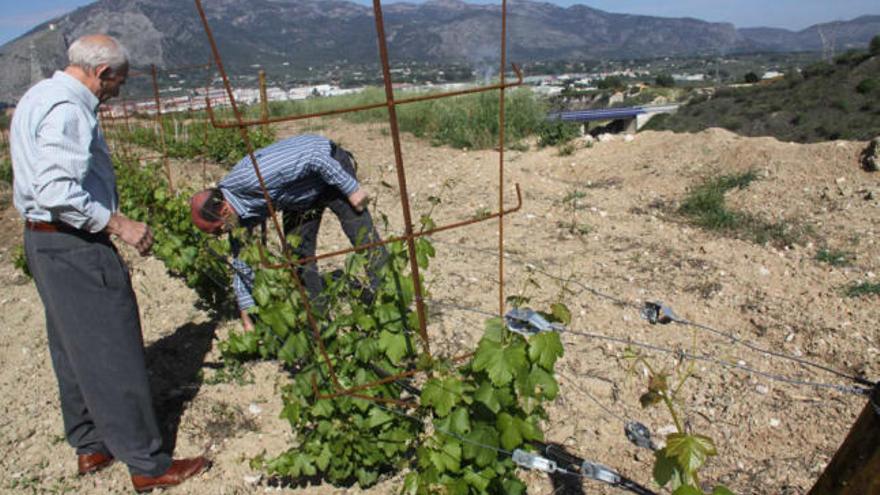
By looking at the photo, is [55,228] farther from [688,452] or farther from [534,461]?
[688,452]

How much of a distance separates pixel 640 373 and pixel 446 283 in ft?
4.98

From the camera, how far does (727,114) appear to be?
2503 centimetres

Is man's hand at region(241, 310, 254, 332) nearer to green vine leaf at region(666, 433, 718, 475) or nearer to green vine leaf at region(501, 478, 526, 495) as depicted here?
green vine leaf at region(501, 478, 526, 495)

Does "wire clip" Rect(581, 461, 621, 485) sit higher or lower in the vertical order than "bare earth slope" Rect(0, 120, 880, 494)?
higher

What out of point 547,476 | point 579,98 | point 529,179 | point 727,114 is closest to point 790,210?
point 529,179

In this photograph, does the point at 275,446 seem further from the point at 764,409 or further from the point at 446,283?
the point at 764,409

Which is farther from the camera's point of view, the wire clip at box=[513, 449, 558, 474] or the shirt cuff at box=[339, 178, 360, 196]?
the shirt cuff at box=[339, 178, 360, 196]

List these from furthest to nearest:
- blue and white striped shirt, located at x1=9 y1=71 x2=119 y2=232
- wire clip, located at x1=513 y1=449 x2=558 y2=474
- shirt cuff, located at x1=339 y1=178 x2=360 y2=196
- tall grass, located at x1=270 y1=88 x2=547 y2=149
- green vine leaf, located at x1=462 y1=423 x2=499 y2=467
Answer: tall grass, located at x1=270 y1=88 x2=547 y2=149 → shirt cuff, located at x1=339 y1=178 x2=360 y2=196 → blue and white striped shirt, located at x1=9 y1=71 x2=119 y2=232 → green vine leaf, located at x1=462 y1=423 x2=499 y2=467 → wire clip, located at x1=513 y1=449 x2=558 y2=474

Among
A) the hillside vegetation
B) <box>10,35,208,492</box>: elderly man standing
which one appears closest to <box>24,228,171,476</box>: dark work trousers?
<box>10,35,208,492</box>: elderly man standing

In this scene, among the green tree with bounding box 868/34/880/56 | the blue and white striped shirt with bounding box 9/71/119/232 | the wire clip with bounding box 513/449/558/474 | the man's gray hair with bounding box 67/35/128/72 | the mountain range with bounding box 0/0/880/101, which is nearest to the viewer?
the wire clip with bounding box 513/449/558/474

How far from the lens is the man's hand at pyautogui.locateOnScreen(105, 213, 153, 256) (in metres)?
2.08

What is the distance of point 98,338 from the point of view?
2.21m

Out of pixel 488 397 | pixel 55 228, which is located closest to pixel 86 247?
pixel 55 228

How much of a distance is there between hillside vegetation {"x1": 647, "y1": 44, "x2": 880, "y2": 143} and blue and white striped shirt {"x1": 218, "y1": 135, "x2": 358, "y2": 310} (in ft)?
58.3
